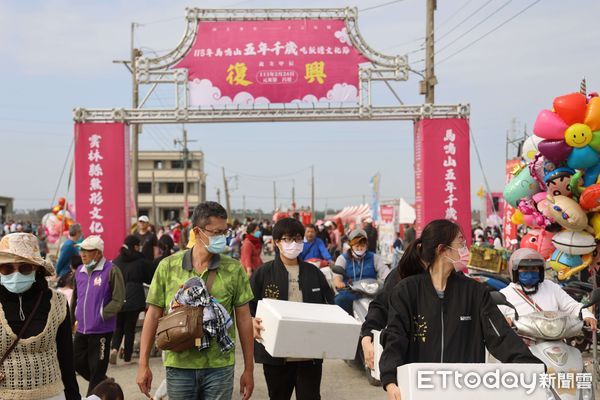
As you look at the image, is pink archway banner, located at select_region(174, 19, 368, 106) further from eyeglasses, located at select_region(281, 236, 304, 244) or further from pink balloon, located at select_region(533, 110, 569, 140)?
eyeglasses, located at select_region(281, 236, 304, 244)

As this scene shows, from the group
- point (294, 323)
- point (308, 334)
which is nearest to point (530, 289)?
point (308, 334)

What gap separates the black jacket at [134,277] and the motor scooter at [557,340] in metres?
5.77

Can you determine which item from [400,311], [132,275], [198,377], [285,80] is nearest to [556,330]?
[400,311]

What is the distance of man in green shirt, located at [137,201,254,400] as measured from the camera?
4.19m

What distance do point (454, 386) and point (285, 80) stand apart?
12424 mm

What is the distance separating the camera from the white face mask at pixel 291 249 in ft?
19.0

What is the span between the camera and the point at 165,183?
263ft

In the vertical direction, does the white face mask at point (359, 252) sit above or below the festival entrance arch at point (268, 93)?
below

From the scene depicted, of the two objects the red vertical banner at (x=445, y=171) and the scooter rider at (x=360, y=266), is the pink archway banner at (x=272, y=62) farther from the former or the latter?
the scooter rider at (x=360, y=266)

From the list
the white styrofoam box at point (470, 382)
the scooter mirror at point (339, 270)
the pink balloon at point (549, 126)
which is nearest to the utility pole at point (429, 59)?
the pink balloon at point (549, 126)

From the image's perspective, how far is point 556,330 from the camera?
5.13 m

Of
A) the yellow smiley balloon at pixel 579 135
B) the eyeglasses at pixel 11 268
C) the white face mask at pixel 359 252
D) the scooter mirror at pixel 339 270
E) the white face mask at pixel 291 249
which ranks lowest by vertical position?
the scooter mirror at pixel 339 270

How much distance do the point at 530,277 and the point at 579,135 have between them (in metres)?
3.46

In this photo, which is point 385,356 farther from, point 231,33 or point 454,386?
point 231,33
